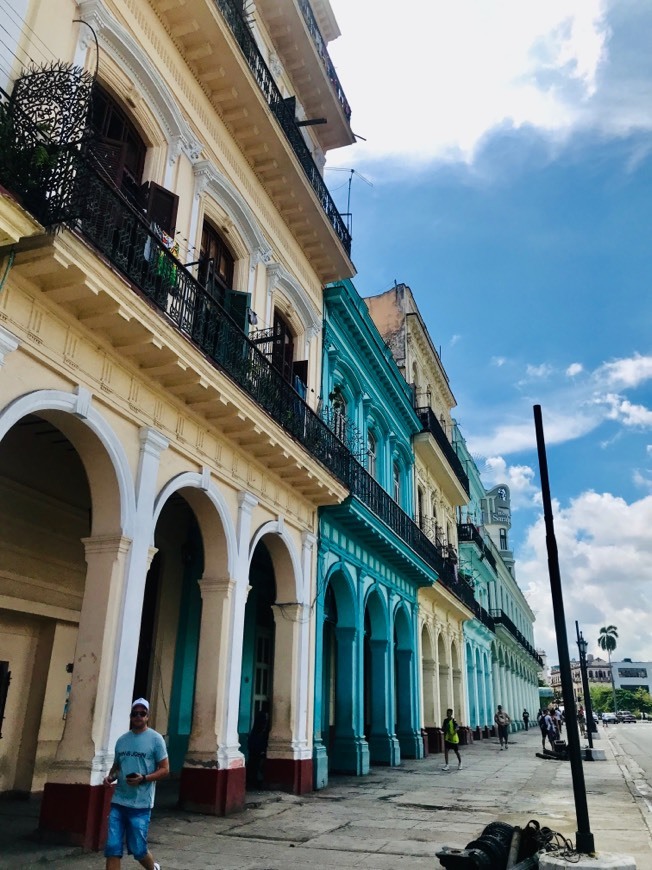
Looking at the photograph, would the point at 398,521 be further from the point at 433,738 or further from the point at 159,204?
the point at 159,204

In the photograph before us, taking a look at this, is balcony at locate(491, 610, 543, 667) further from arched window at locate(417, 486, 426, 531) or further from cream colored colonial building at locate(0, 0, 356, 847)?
cream colored colonial building at locate(0, 0, 356, 847)

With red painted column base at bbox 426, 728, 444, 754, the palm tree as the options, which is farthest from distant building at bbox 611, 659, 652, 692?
Result: red painted column base at bbox 426, 728, 444, 754

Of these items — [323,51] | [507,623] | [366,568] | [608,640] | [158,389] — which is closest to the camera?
[158,389]

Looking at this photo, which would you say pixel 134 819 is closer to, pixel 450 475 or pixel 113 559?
pixel 113 559

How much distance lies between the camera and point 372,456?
639 inches

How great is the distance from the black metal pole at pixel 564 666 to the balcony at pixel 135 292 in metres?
3.61

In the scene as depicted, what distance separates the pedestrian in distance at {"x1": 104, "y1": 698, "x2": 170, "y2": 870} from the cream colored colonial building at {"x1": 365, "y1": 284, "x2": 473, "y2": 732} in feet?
48.9

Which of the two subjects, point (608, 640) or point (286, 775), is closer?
point (286, 775)

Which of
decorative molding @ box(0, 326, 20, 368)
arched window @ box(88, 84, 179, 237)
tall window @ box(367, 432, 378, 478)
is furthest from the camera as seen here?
tall window @ box(367, 432, 378, 478)

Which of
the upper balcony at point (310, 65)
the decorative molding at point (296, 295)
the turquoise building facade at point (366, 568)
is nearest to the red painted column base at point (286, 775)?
the turquoise building facade at point (366, 568)

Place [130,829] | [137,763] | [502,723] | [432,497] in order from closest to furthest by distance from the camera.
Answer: [130,829]
[137,763]
[502,723]
[432,497]

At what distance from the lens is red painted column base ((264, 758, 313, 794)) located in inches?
405

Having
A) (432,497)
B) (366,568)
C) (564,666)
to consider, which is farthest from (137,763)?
(432,497)

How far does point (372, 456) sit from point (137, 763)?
38.1 ft
